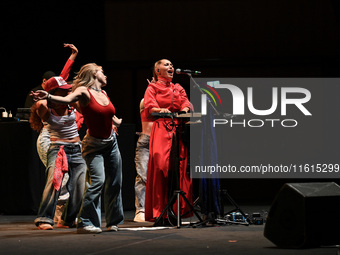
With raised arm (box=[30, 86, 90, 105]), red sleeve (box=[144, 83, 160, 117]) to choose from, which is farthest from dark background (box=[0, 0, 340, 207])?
raised arm (box=[30, 86, 90, 105])

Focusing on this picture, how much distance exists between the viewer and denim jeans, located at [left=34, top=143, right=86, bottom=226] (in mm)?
6465

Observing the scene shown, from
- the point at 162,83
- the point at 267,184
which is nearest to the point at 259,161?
the point at 267,184

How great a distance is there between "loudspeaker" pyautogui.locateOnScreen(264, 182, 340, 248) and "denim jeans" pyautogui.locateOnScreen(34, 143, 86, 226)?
7.59ft

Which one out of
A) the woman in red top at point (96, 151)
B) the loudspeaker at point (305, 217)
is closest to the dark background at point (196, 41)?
the woman in red top at point (96, 151)

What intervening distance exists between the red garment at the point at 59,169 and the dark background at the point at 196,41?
3466mm

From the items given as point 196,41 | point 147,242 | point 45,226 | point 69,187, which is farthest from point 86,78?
point 196,41

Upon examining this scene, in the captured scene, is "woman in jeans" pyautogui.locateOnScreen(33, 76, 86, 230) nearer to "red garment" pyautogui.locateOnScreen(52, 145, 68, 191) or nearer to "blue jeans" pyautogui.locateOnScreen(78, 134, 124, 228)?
"red garment" pyautogui.locateOnScreen(52, 145, 68, 191)

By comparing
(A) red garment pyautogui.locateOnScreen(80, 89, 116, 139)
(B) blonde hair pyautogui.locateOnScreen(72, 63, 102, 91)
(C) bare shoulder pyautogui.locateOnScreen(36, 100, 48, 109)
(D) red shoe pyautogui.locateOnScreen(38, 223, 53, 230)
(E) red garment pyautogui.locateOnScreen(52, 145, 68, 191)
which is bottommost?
(D) red shoe pyautogui.locateOnScreen(38, 223, 53, 230)

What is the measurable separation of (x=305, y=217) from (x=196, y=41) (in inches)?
233

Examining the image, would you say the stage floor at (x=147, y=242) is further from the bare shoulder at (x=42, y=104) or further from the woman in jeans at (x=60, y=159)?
Result: the bare shoulder at (x=42, y=104)

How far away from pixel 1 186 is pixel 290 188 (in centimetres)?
465

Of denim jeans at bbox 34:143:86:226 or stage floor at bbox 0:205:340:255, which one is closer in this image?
stage floor at bbox 0:205:340:255

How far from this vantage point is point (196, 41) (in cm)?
1026

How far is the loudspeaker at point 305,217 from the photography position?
4.73m
